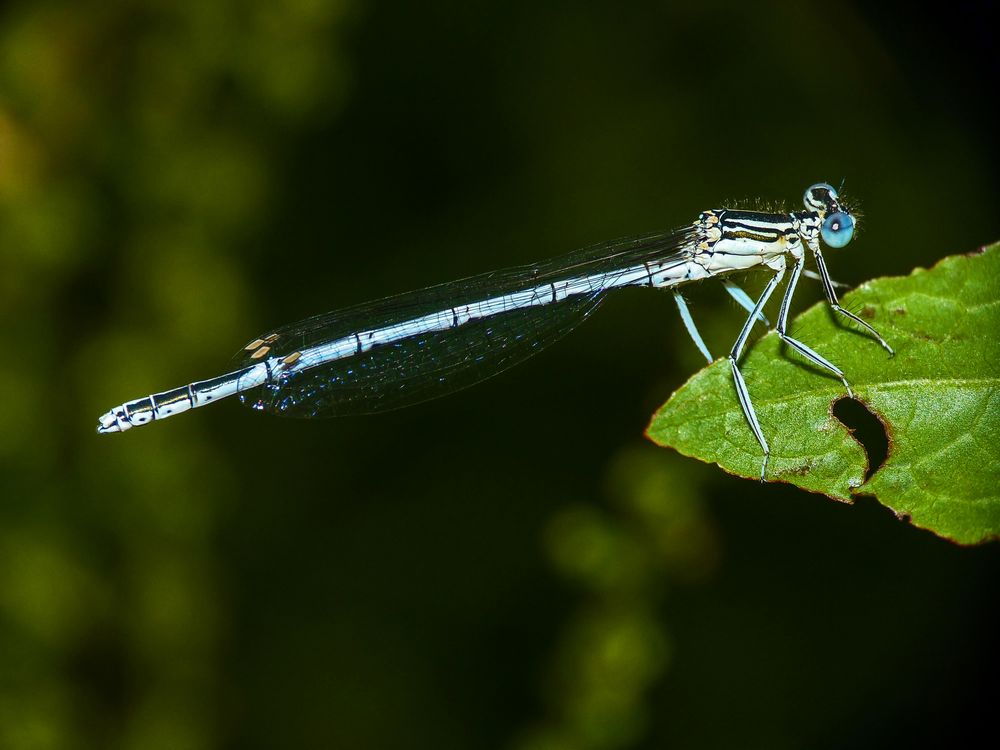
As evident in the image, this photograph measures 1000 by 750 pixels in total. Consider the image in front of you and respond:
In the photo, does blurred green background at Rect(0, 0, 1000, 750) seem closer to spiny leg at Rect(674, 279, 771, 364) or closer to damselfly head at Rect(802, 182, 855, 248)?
spiny leg at Rect(674, 279, 771, 364)

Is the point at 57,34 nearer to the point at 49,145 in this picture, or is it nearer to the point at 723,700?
the point at 49,145

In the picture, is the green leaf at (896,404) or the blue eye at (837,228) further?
the blue eye at (837,228)

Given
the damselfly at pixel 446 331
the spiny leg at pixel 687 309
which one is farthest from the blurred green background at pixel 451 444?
the damselfly at pixel 446 331

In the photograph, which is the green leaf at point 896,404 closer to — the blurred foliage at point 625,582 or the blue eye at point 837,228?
the blue eye at point 837,228

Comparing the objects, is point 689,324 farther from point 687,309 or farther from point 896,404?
point 896,404

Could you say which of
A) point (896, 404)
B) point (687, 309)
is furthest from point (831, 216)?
point (896, 404)

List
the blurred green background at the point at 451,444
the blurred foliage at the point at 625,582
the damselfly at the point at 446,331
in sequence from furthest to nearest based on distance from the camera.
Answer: the blurred green background at the point at 451,444, the blurred foliage at the point at 625,582, the damselfly at the point at 446,331
